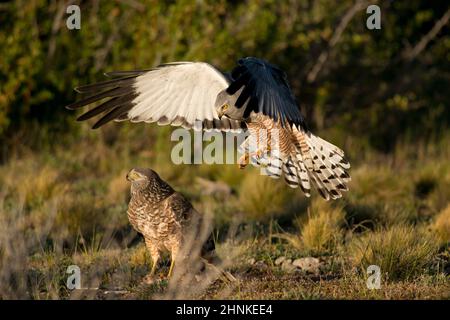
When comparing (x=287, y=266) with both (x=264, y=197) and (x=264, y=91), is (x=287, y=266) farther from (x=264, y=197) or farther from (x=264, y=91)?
(x=264, y=197)

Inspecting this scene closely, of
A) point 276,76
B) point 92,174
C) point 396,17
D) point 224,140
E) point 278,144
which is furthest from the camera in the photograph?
point 396,17

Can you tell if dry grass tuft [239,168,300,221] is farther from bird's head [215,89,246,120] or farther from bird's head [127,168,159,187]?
bird's head [127,168,159,187]

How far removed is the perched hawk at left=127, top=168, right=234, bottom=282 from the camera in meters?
5.85

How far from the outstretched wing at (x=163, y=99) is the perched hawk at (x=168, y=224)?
3.83 ft

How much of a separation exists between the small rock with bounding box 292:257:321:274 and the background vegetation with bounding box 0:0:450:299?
74 mm

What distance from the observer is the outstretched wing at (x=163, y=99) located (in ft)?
23.1

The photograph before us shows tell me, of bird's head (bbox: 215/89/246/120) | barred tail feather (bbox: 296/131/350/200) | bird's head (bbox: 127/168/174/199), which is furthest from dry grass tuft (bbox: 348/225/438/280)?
bird's head (bbox: 127/168/174/199)

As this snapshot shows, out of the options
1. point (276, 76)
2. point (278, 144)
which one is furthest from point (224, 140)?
point (276, 76)

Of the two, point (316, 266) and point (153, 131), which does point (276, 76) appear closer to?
point (316, 266)

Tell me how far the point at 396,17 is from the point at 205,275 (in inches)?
339

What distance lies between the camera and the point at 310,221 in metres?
7.15

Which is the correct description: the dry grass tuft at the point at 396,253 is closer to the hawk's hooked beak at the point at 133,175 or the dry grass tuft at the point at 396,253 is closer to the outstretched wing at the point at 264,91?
the outstretched wing at the point at 264,91

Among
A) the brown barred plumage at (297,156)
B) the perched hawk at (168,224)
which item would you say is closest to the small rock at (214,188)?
the brown barred plumage at (297,156)

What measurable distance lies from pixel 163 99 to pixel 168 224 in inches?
67.4
